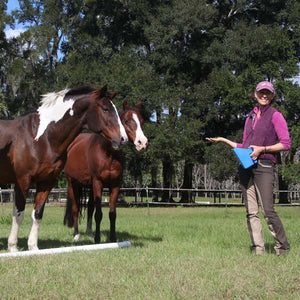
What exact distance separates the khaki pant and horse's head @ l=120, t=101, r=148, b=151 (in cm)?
222

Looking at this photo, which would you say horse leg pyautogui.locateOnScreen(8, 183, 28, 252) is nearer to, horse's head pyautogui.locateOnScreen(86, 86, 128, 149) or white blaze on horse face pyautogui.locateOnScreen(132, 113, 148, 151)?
horse's head pyautogui.locateOnScreen(86, 86, 128, 149)

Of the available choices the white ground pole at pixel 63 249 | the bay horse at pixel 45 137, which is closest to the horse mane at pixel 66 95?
the bay horse at pixel 45 137

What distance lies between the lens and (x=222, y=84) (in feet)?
99.9

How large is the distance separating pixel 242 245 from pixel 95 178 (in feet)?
9.96

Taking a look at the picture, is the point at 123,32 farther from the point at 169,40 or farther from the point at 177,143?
the point at 177,143

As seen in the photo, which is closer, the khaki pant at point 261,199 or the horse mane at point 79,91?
the khaki pant at point 261,199

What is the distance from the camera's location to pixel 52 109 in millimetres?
7102

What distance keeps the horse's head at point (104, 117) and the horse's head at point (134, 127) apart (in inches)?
54.1

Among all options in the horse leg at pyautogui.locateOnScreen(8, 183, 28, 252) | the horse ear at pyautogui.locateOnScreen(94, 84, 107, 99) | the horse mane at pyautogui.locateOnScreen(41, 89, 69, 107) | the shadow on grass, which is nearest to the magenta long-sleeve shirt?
the horse ear at pyautogui.locateOnScreen(94, 84, 107, 99)

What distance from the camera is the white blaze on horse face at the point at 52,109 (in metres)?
7.00

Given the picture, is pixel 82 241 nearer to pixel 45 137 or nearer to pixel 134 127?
pixel 134 127

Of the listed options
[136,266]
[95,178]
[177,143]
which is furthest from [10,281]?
[177,143]

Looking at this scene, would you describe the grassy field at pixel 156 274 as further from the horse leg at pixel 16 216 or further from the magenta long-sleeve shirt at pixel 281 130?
the magenta long-sleeve shirt at pixel 281 130

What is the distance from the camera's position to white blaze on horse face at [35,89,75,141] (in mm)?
6996
